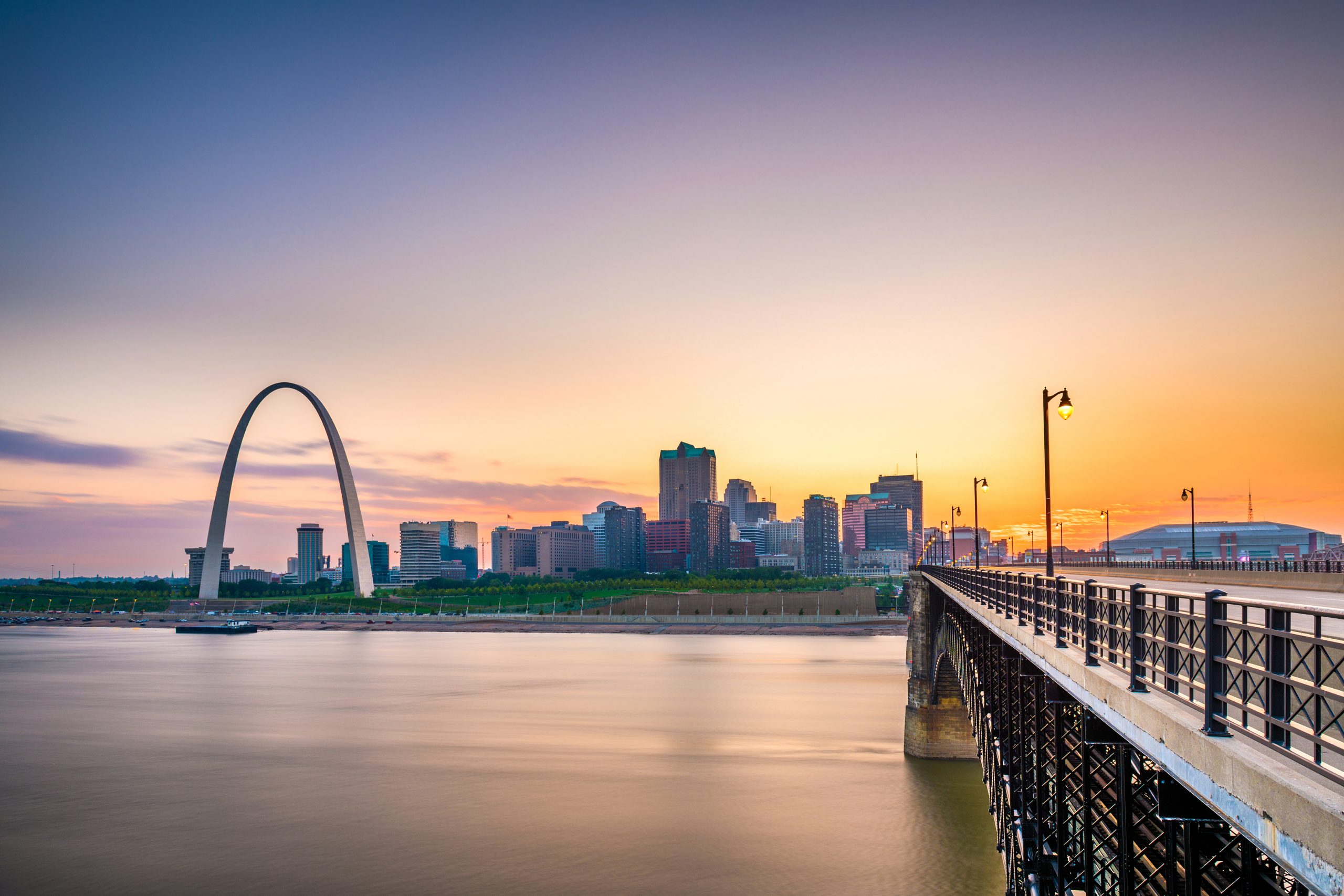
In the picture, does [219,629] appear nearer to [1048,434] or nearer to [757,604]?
[757,604]

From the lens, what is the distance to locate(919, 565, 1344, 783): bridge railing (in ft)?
20.8

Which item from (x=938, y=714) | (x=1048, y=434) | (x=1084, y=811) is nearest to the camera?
(x=1084, y=811)

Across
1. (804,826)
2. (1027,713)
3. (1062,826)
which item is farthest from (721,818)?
(1062,826)

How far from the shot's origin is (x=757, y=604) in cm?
17312

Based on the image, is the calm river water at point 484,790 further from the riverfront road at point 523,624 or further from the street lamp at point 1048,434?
the riverfront road at point 523,624

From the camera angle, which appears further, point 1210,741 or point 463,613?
point 463,613

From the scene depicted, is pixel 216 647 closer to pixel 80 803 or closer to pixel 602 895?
pixel 80 803

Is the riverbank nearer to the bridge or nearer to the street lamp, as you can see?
the street lamp

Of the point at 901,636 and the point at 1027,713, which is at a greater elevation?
the point at 1027,713

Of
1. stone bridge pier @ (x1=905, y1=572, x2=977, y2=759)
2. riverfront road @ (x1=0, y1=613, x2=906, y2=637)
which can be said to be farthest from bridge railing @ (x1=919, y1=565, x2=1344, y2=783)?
riverfront road @ (x1=0, y1=613, x2=906, y2=637)

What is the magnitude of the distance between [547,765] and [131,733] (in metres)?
28.3

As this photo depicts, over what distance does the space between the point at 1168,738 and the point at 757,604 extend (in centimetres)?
16737

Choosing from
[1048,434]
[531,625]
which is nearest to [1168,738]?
[1048,434]

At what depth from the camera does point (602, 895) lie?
94.0ft
